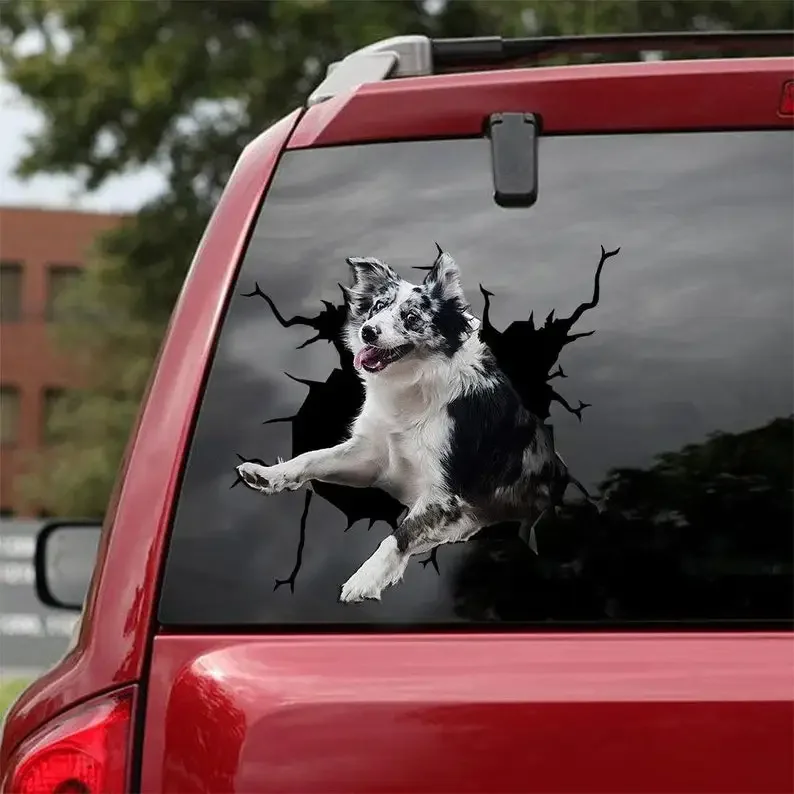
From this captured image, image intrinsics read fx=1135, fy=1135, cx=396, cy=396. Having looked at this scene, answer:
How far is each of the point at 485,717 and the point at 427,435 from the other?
0.38 meters

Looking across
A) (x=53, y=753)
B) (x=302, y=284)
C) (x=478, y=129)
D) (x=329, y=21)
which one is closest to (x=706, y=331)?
(x=478, y=129)

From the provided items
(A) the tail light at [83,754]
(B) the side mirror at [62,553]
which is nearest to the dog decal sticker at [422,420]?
(A) the tail light at [83,754]

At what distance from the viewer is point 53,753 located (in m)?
1.51

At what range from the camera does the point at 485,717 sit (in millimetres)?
1369

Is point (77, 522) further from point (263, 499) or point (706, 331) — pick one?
point (706, 331)

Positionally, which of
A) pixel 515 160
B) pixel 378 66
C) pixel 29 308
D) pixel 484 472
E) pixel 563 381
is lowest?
pixel 29 308

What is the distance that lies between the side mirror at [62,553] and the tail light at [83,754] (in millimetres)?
1008

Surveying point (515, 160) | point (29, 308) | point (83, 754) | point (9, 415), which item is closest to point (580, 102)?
point (515, 160)

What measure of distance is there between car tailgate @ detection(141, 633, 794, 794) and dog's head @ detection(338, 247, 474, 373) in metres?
0.40

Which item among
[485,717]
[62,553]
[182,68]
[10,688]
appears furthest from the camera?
[182,68]

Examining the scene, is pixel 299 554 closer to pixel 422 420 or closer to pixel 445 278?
pixel 422 420

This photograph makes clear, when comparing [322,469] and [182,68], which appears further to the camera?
[182,68]

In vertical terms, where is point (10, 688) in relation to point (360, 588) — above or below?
below

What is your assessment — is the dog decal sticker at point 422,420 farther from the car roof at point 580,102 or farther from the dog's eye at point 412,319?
the car roof at point 580,102
